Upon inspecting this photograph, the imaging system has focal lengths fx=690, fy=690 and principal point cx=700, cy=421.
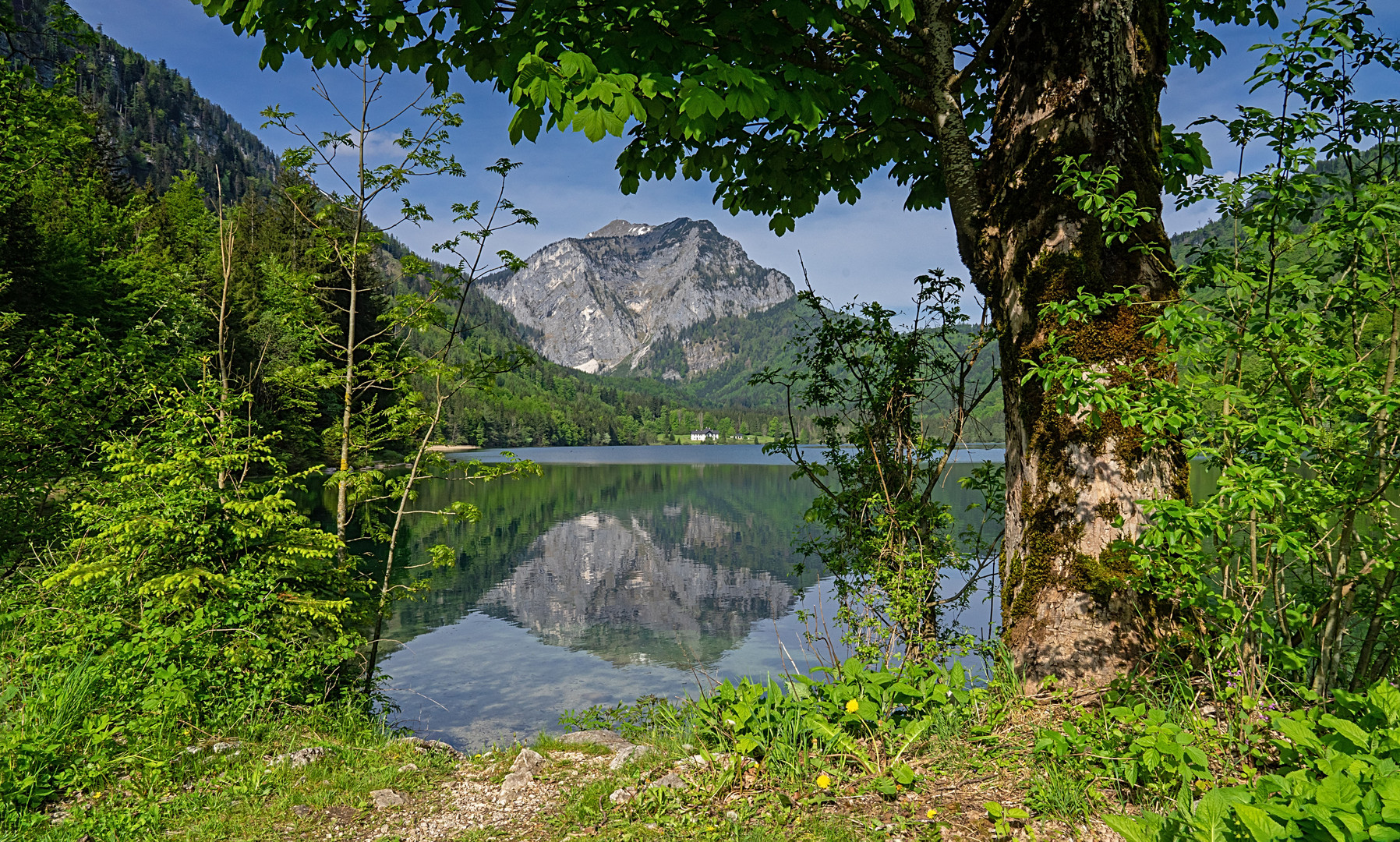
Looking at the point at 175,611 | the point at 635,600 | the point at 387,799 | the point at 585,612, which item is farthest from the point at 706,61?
the point at 635,600

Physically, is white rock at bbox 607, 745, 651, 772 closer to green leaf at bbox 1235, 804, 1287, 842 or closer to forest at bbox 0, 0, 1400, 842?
forest at bbox 0, 0, 1400, 842

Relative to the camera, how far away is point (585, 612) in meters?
18.6

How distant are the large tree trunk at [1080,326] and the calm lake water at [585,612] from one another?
140 centimetres

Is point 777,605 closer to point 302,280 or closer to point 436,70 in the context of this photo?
point 302,280

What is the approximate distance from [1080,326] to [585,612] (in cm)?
1682

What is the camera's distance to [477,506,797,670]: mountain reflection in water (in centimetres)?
1585

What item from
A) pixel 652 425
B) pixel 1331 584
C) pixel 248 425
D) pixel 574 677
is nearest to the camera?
pixel 1331 584

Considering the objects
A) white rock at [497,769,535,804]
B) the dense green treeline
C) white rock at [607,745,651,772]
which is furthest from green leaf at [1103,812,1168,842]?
the dense green treeline

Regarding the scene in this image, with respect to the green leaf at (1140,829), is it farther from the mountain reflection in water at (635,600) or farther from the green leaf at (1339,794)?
the mountain reflection in water at (635,600)

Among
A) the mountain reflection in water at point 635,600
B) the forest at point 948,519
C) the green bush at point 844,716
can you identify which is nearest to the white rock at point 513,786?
the forest at point 948,519

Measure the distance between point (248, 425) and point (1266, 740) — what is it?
7398 mm

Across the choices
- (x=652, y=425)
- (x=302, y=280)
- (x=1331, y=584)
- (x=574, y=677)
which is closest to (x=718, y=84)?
(x=1331, y=584)

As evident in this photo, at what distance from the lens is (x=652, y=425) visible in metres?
192

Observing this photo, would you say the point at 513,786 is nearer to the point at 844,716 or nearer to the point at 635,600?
the point at 844,716
